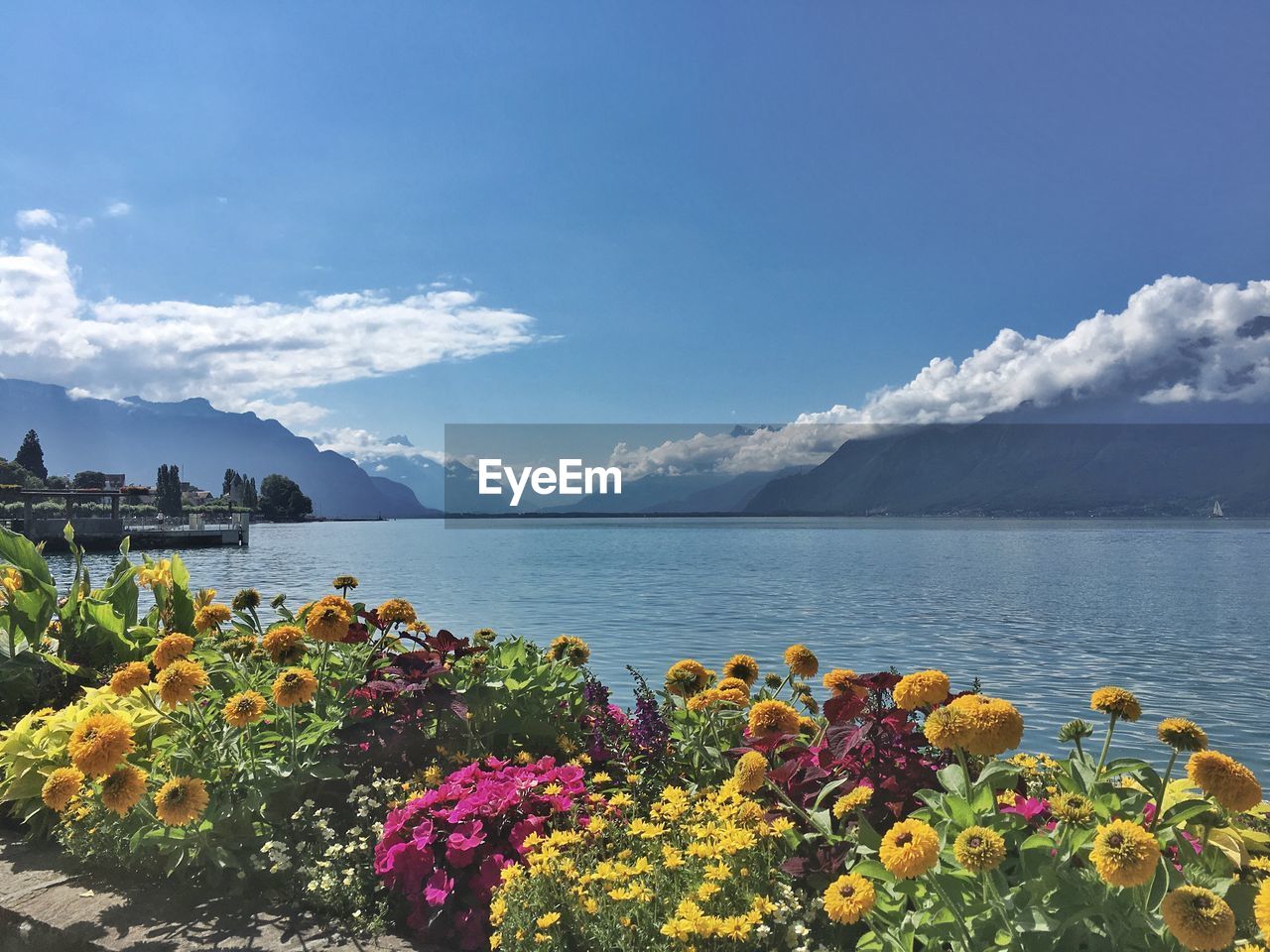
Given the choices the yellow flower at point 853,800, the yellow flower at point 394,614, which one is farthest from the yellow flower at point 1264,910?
the yellow flower at point 394,614

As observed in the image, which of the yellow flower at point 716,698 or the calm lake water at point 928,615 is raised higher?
the yellow flower at point 716,698

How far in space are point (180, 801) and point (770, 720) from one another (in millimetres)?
2307

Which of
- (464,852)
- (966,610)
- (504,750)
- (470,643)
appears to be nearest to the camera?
(464,852)

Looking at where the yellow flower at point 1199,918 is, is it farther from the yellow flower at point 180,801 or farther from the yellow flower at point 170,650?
the yellow flower at point 170,650

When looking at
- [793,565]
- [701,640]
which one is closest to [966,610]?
[701,640]

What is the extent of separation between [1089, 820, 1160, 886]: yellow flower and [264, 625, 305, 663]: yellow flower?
3.23m

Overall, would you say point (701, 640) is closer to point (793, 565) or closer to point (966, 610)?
point (966, 610)

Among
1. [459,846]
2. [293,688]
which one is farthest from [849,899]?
[293,688]

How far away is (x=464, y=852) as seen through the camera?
9.96 feet

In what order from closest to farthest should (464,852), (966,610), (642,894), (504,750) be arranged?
(642,894)
(464,852)
(504,750)
(966,610)

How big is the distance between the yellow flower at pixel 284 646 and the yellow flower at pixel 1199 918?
3376 millimetres

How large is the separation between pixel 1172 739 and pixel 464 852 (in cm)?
242

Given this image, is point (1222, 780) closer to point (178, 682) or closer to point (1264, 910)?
point (1264, 910)

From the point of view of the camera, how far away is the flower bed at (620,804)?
217cm
